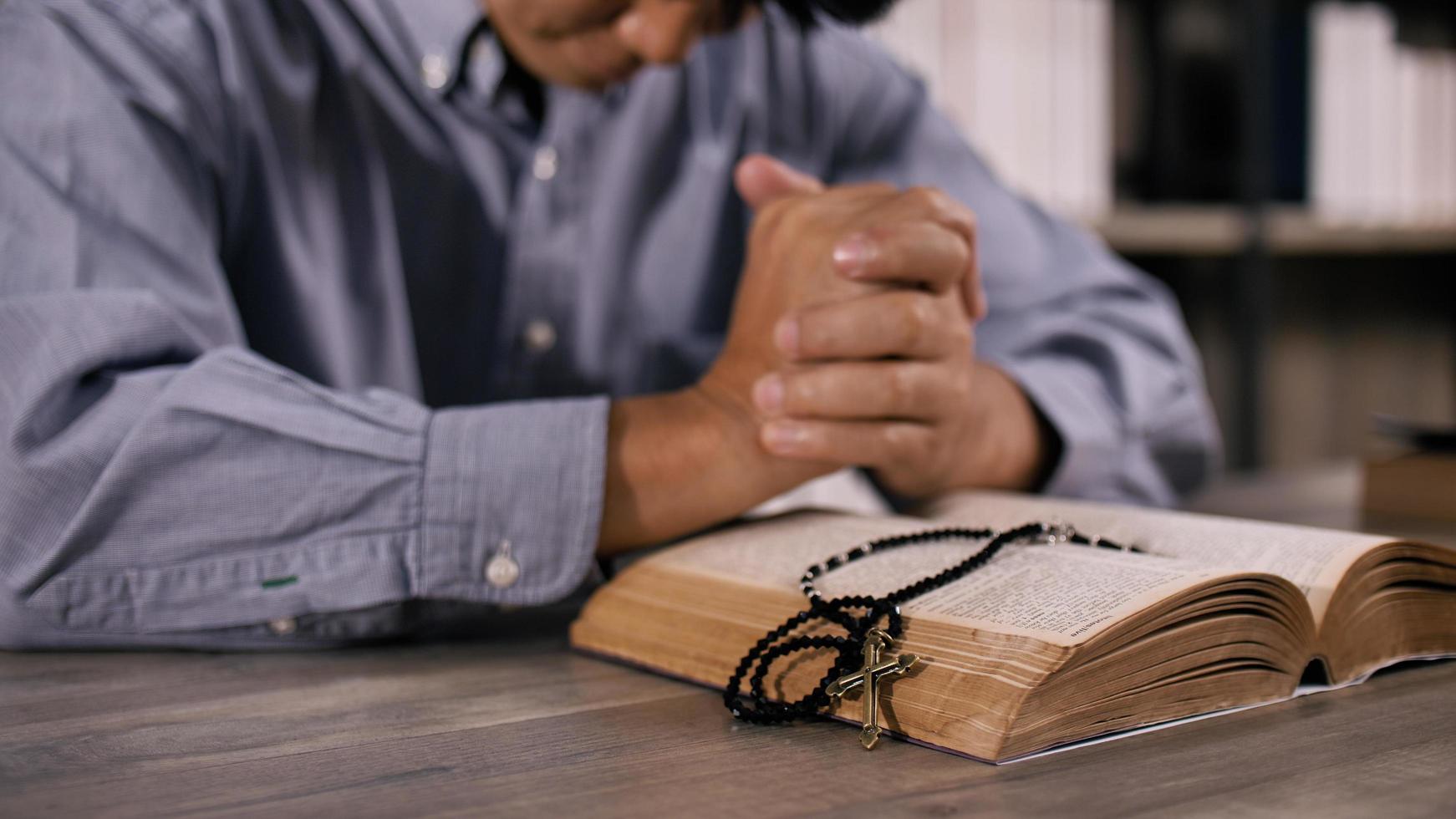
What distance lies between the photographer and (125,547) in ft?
2.23

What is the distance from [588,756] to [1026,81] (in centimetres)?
214

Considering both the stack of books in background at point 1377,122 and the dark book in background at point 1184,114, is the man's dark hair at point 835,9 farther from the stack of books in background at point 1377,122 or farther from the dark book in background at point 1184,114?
the stack of books in background at point 1377,122

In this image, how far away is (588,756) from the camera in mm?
489

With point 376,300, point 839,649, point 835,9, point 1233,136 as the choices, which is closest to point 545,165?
point 376,300

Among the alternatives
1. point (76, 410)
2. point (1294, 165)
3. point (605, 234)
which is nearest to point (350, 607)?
point (76, 410)

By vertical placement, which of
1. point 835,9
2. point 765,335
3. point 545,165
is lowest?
point 765,335

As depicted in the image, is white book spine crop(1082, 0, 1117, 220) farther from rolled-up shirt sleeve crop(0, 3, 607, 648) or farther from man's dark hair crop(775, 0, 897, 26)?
rolled-up shirt sleeve crop(0, 3, 607, 648)

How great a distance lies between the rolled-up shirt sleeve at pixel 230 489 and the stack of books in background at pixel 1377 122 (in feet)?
8.18

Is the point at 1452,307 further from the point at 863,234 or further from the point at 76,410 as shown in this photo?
the point at 76,410

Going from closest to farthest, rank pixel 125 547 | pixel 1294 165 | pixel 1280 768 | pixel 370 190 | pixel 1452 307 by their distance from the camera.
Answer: pixel 1280 768 → pixel 125 547 → pixel 370 190 → pixel 1294 165 → pixel 1452 307

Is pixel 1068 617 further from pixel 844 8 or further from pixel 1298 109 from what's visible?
pixel 1298 109

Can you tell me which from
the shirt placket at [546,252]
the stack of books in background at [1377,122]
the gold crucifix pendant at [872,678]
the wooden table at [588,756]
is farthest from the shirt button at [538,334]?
Answer: the stack of books in background at [1377,122]

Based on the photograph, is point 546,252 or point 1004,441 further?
point 546,252

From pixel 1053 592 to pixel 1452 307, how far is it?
341 centimetres
